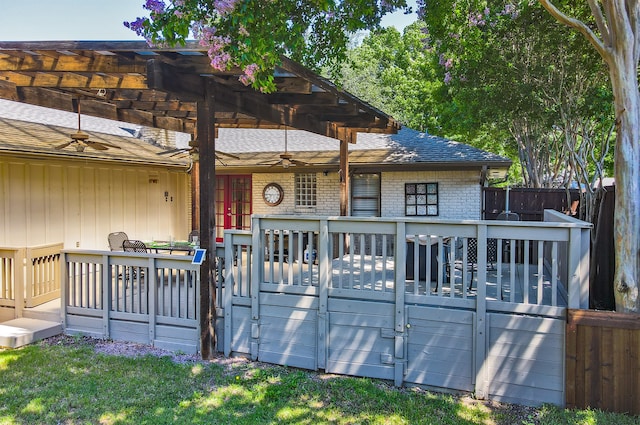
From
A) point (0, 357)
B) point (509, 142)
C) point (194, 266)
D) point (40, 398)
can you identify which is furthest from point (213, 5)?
point (509, 142)

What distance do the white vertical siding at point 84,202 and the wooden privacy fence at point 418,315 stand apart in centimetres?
520

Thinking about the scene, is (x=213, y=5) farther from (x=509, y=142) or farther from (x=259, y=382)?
(x=509, y=142)

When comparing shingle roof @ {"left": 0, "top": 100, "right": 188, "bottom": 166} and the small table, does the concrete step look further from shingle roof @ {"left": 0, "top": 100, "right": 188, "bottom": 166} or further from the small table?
shingle roof @ {"left": 0, "top": 100, "right": 188, "bottom": 166}

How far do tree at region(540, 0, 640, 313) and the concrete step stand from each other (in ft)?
21.1

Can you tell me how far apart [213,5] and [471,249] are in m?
5.15

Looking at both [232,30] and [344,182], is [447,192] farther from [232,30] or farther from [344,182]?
[232,30]

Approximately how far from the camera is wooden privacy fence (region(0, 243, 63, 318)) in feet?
19.8

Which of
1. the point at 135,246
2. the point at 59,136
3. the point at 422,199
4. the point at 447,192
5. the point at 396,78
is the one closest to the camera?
the point at 135,246

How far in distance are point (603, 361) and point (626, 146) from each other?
2092 mm

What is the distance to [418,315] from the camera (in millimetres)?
4453

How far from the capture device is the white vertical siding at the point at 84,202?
8109mm

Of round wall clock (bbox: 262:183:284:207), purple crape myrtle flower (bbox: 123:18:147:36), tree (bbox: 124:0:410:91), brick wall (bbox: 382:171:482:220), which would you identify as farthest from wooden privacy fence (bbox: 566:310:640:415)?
round wall clock (bbox: 262:183:284:207)

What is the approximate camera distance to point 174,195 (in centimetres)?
1209

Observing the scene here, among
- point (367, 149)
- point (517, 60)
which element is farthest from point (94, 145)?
point (517, 60)
